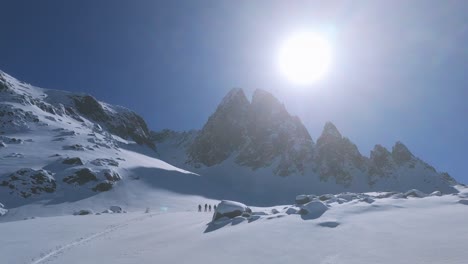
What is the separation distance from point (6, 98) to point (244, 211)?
13758cm

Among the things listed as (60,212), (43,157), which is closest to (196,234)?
(60,212)

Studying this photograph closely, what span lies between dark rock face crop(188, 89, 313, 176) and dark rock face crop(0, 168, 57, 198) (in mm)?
84740

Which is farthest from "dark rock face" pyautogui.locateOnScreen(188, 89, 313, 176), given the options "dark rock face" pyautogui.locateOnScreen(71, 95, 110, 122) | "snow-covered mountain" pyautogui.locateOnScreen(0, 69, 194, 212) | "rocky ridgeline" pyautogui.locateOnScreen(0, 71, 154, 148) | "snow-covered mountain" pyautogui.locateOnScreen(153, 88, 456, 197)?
"dark rock face" pyautogui.locateOnScreen(71, 95, 110, 122)

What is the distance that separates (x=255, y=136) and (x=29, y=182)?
10293 cm

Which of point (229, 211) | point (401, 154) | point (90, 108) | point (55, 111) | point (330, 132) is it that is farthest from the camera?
point (90, 108)

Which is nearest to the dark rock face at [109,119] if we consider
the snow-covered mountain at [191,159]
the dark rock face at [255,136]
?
the snow-covered mountain at [191,159]

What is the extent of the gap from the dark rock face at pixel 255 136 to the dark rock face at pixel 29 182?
8474 centimetres

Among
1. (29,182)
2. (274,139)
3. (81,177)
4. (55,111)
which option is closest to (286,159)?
→ (274,139)

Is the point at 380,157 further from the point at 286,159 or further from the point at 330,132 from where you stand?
the point at 286,159

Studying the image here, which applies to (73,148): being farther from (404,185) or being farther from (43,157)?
(404,185)

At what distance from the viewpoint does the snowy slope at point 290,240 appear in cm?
1308

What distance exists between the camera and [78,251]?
21.0m

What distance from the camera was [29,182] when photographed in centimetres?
6712

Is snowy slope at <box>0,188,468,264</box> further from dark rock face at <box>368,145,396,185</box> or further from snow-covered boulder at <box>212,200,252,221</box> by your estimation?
dark rock face at <box>368,145,396,185</box>
